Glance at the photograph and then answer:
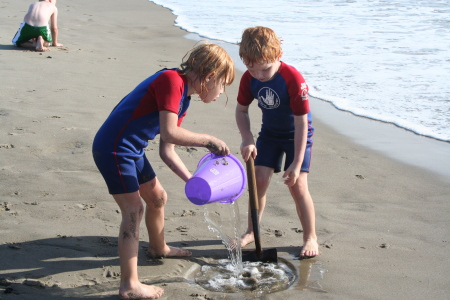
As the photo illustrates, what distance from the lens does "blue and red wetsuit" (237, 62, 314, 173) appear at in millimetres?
3070

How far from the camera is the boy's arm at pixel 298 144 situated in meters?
3.07

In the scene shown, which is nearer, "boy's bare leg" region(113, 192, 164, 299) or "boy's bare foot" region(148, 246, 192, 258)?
"boy's bare leg" region(113, 192, 164, 299)

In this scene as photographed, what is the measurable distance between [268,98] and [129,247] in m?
1.22

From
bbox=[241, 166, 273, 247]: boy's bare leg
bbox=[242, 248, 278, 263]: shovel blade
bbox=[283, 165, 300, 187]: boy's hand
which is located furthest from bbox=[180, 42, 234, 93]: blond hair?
bbox=[242, 248, 278, 263]: shovel blade

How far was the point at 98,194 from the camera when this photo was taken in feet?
12.5

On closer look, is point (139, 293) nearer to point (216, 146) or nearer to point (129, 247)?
point (129, 247)

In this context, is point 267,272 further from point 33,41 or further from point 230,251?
point 33,41

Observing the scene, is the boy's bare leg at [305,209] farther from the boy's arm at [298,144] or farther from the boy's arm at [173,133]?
the boy's arm at [173,133]

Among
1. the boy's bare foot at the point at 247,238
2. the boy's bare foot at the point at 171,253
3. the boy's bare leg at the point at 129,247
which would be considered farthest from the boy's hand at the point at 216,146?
the boy's bare foot at the point at 247,238

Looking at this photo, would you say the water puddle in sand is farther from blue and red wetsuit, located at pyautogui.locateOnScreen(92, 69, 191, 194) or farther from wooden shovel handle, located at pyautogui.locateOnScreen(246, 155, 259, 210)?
blue and red wetsuit, located at pyautogui.locateOnScreen(92, 69, 191, 194)

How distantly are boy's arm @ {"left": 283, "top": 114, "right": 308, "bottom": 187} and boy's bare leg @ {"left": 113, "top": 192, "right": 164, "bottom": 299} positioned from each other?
96 centimetres

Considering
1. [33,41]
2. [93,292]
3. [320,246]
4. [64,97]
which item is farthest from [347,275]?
[33,41]

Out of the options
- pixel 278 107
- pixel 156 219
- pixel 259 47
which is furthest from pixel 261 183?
pixel 259 47

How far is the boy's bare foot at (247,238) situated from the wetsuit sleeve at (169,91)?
123cm
